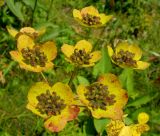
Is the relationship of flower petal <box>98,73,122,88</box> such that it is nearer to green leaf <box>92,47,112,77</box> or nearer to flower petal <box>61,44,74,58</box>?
flower petal <box>61,44,74,58</box>

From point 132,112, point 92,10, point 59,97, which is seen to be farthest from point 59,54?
point 59,97

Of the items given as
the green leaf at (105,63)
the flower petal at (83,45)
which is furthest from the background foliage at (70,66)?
the flower petal at (83,45)

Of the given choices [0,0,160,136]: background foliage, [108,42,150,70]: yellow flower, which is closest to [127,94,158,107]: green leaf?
[0,0,160,136]: background foliage

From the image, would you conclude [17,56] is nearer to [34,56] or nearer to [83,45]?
[34,56]

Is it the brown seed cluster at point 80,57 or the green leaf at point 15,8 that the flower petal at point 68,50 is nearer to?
the brown seed cluster at point 80,57

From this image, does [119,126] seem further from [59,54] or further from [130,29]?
[130,29]

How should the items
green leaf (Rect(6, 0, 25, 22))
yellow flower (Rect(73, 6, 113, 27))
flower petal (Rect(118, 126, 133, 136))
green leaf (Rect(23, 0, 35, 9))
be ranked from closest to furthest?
flower petal (Rect(118, 126, 133, 136))
yellow flower (Rect(73, 6, 113, 27))
green leaf (Rect(6, 0, 25, 22))
green leaf (Rect(23, 0, 35, 9))

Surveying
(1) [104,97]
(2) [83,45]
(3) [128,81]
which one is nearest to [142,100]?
(3) [128,81]
